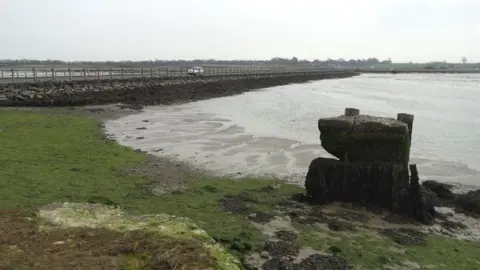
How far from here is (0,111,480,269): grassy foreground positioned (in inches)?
291

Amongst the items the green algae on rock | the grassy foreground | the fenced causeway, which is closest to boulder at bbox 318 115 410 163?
the grassy foreground

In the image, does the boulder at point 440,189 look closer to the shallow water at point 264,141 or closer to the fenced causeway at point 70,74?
the shallow water at point 264,141

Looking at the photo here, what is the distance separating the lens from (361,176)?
404 inches

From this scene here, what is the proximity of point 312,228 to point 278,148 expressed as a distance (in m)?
9.35

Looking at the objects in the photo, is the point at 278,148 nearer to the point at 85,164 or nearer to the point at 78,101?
the point at 85,164

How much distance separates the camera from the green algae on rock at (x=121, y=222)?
6195mm

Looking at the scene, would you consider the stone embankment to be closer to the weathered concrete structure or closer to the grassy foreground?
the grassy foreground

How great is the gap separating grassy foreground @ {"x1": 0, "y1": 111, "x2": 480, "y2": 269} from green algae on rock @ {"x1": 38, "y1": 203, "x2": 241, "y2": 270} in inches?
19.7

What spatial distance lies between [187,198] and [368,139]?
14.9 feet

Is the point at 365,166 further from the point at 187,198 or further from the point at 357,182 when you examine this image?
the point at 187,198

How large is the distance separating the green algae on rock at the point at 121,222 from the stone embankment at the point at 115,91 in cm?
2280

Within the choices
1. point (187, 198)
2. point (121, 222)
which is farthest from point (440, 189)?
point (121, 222)

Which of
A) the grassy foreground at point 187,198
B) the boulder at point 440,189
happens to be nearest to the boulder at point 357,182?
the grassy foreground at point 187,198

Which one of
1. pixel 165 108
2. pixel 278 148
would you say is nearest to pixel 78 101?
pixel 165 108
